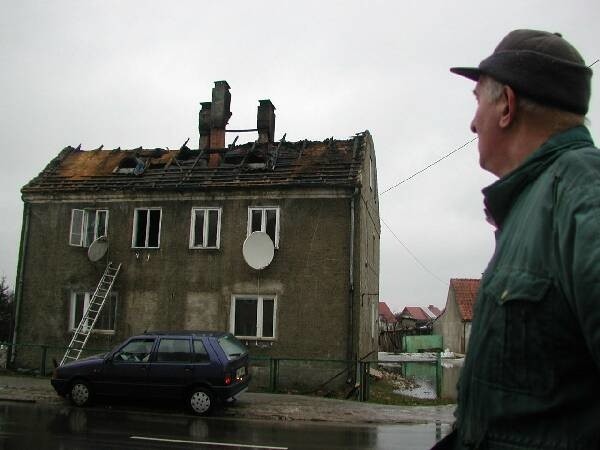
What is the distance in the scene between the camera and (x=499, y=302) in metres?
1.39

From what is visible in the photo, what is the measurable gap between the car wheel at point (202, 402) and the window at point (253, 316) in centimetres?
519

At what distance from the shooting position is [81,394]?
13727 mm

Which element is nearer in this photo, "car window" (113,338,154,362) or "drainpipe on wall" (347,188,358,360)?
"car window" (113,338,154,362)

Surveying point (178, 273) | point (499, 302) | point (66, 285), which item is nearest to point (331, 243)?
point (178, 273)

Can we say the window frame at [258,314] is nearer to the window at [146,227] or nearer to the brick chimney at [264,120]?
the window at [146,227]

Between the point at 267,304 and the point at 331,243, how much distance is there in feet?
9.27

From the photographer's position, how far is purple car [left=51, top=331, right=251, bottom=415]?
42.2ft

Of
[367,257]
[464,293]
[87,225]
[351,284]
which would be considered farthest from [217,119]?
[464,293]

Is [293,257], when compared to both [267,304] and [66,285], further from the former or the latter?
[66,285]

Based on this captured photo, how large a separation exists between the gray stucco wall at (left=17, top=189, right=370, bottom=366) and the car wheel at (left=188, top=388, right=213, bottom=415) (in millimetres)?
5074

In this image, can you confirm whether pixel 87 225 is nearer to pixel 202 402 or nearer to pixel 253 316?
pixel 253 316

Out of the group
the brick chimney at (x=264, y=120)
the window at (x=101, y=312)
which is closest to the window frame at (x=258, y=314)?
the window at (x=101, y=312)

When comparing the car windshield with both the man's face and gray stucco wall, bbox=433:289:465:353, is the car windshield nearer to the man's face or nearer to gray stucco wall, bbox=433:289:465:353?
the man's face

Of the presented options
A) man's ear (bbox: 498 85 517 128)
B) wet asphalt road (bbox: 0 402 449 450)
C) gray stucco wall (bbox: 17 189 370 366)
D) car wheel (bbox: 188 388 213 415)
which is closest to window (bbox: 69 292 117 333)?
gray stucco wall (bbox: 17 189 370 366)
